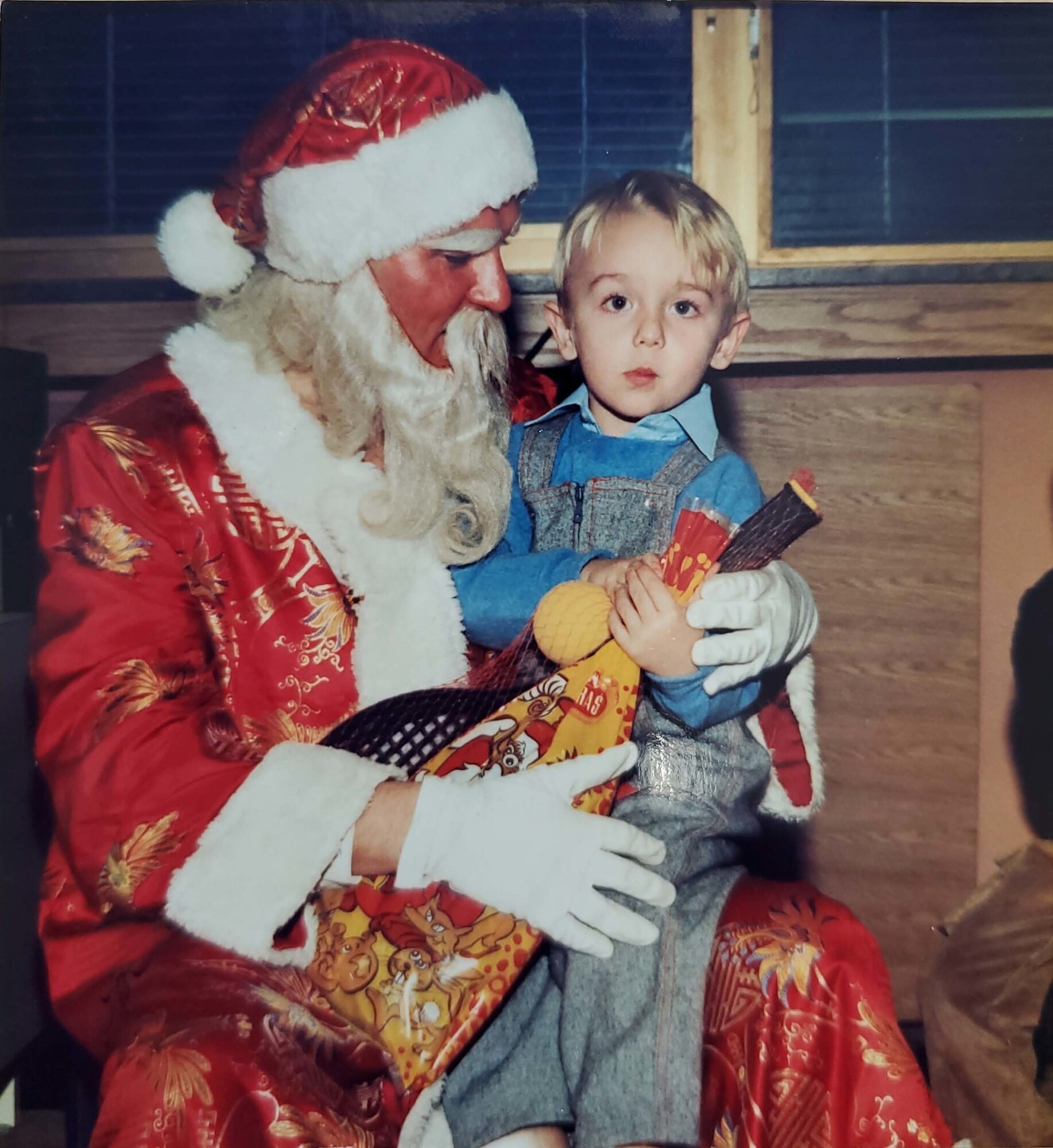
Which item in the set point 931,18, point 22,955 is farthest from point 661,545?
point 22,955

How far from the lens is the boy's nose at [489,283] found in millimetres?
1034

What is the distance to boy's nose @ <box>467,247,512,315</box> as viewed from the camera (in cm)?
103

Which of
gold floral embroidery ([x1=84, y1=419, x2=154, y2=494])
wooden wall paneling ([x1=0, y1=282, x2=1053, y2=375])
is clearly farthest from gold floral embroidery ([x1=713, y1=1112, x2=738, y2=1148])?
wooden wall paneling ([x1=0, y1=282, x2=1053, y2=375])

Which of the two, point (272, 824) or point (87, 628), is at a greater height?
point (87, 628)

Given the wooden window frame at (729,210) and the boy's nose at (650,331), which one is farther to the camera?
the wooden window frame at (729,210)

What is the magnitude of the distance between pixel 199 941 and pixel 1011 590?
0.97 metres

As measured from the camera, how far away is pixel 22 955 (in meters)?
1.12

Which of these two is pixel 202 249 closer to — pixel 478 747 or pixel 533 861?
pixel 478 747

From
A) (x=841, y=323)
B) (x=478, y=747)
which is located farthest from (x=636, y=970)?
(x=841, y=323)

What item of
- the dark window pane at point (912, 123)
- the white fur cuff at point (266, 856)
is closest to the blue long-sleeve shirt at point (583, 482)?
the white fur cuff at point (266, 856)

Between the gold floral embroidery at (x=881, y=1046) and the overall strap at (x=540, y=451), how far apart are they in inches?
21.4

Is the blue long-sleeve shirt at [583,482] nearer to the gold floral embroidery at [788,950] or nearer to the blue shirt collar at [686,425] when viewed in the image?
the blue shirt collar at [686,425]

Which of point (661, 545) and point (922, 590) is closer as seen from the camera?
point (661, 545)

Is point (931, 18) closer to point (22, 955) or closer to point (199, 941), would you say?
point (199, 941)
